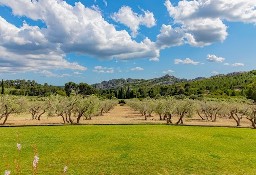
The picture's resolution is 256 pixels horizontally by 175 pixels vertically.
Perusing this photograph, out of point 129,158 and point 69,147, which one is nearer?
point 129,158

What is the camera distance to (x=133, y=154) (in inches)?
1172

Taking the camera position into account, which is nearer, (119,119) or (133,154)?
(133,154)

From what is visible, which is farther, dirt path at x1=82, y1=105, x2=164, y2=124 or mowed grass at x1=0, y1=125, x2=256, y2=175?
dirt path at x1=82, y1=105, x2=164, y2=124

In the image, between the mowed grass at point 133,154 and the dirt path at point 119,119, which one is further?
the dirt path at point 119,119

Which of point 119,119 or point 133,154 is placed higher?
point 133,154

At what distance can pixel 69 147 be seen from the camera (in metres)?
33.2

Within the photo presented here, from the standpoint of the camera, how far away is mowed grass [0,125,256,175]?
24422 millimetres

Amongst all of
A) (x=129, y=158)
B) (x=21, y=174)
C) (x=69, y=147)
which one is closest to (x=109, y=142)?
(x=69, y=147)

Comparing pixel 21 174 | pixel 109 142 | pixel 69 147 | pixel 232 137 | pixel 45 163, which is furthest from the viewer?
pixel 232 137

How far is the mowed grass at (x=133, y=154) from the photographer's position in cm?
2442

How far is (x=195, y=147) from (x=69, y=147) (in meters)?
14.7

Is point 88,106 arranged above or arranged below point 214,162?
above

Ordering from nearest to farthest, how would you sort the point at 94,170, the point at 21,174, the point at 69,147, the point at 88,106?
the point at 21,174 → the point at 94,170 → the point at 69,147 → the point at 88,106

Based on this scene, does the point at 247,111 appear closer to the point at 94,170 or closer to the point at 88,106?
the point at 88,106
